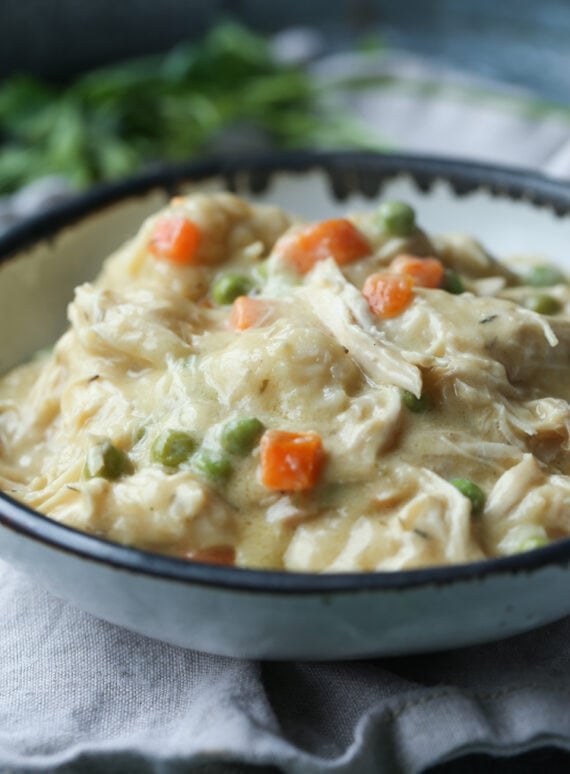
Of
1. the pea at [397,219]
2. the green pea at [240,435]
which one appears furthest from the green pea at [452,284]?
the green pea at [240,435]

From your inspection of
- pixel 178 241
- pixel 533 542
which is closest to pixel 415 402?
pixel 533 542

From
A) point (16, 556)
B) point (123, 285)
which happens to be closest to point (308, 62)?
point (123, 285)

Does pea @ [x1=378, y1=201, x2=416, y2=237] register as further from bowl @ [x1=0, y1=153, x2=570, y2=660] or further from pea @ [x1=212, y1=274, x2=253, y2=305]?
bowl @ [x1=0, y1=153, x2=570, y2=660]

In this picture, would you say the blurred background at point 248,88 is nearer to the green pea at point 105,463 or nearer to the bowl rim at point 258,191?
the bowl rim at point 258,191

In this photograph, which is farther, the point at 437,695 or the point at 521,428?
the point at 521,428

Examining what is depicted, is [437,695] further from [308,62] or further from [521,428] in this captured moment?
[308,62]

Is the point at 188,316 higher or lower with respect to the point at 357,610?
higher
